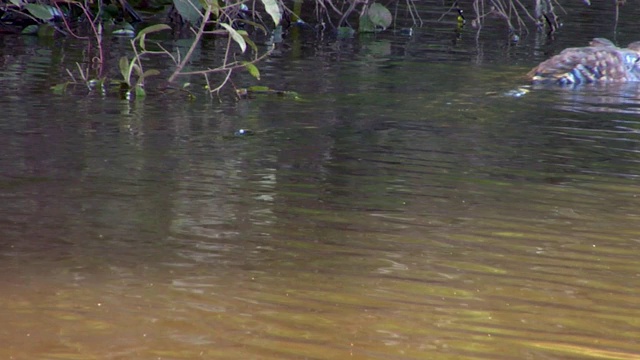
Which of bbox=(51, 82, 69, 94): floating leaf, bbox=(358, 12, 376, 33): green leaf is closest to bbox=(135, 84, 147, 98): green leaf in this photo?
bbox=(51, 82, 69, 94): floating leaf

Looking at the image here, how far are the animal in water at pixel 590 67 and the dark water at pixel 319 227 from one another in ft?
2.66

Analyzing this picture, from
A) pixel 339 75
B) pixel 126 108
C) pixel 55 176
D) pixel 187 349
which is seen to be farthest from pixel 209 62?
pixel 187 349

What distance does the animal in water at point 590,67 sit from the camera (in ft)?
29.5

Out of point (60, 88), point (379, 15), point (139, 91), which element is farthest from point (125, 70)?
point (379, 15)

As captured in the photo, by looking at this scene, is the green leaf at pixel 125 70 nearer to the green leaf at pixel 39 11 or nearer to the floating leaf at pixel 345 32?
the green leaf at pixel 39 11

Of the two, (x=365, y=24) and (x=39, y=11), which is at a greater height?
(x=39, y=11)

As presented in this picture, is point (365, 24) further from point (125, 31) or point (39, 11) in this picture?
point (39, 11)

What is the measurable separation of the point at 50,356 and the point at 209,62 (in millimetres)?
6747

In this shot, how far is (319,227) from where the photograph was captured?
4.70m

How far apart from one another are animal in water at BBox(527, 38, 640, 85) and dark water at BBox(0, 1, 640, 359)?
0.81 metres

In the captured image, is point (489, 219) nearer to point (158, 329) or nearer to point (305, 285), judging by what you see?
point (305, 285)

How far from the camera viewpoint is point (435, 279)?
13.3ft

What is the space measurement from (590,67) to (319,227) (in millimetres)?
5141

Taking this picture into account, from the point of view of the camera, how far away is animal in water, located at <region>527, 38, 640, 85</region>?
8992 mm
